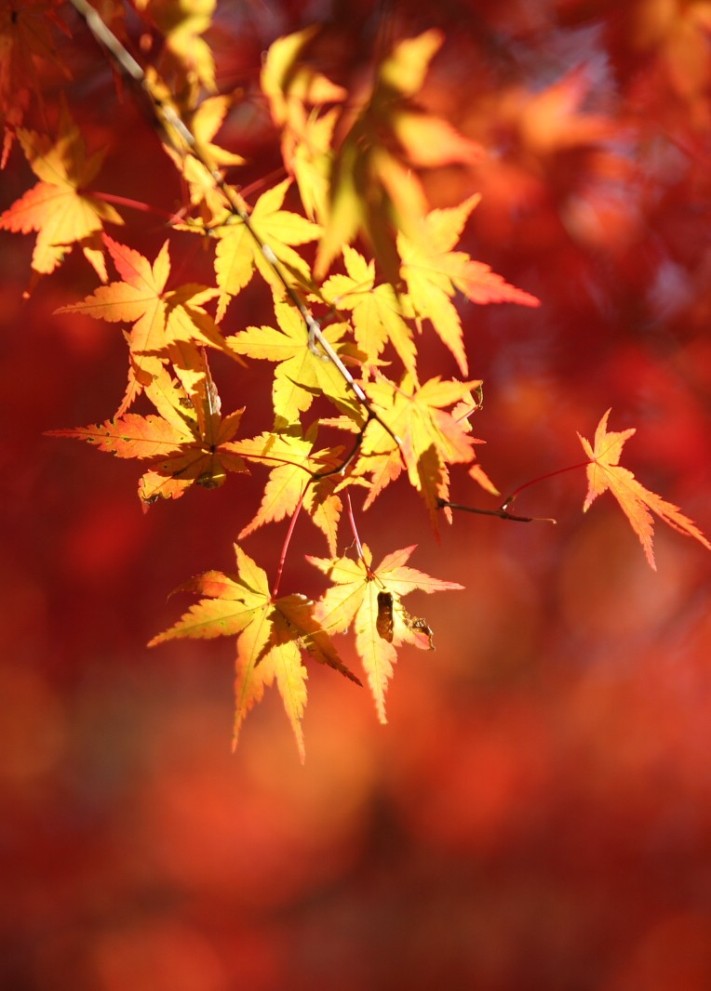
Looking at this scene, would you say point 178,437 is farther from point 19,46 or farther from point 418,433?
point 19,46

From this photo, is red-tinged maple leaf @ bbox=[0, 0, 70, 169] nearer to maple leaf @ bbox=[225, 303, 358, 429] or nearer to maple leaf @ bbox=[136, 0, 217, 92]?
maple leaf @ bbox=[136, 0, 217, 92]

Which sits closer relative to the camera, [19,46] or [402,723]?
[19,46]

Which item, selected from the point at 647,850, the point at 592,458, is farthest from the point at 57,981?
the point at 592,458

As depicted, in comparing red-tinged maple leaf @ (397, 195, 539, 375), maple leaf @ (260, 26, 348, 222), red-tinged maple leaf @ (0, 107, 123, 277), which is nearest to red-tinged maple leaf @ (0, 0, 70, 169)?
red-tinged maple leaf @ (0, 107, 123, 277)

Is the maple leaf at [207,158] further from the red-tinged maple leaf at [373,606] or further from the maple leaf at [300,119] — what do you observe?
the red-tinged maple leaf at [373,606]

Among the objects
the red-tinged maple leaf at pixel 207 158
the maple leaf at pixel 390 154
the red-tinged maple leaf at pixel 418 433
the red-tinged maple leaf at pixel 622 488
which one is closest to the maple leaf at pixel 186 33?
the red-tinged maple leaf at pixel 207 158

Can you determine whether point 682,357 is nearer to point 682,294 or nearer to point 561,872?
point 682,294

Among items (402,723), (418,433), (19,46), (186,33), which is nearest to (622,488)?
(418,433)
